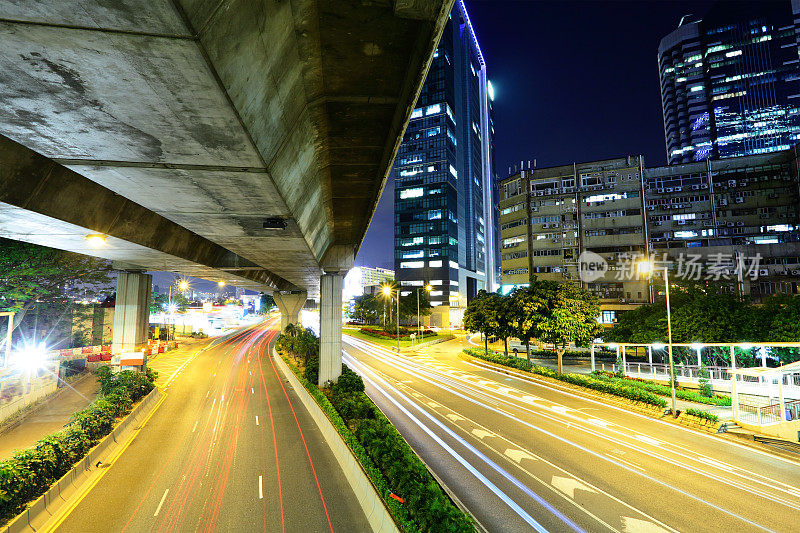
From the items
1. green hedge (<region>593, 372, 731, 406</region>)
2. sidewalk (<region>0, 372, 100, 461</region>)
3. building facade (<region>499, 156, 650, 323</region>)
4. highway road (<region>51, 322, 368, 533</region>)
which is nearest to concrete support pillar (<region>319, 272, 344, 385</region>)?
highway road (<region>51, 322, 368, 533</region>)

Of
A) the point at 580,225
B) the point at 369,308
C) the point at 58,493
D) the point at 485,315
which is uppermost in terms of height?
the point at 580,225

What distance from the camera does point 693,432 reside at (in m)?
19.0

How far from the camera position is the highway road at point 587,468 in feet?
36.5

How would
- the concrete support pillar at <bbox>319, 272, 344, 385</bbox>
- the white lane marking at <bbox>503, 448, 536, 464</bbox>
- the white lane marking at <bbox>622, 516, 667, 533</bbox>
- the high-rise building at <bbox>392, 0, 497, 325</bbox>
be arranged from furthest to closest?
the high-rise building at <bbox>392, 0, 497, 325</bbox> → the concrete support pillar at <bbox>319, 272, 344, 385</bbox> → the white lane marking at <bbox>503, 448, 536, 464</bbox> → the white lane marking at <bbox>622, 516, 667, 533</bbox>

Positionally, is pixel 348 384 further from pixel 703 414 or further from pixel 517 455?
pixel 703 414

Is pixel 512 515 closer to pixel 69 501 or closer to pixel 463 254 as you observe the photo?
pixel 69 501

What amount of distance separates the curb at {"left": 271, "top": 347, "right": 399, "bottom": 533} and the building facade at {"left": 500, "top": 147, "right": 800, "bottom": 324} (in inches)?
2236

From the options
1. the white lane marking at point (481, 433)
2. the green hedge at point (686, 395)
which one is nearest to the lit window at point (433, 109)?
the green hedge at point (686, 395)

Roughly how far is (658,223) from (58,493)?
92478mm

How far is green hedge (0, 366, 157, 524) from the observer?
33.4 feet

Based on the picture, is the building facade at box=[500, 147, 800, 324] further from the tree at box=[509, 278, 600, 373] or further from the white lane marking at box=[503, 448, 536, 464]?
the white lane marking at box=[503, 448, 536, 464]

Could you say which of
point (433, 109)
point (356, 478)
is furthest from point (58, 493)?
point (433, 109)

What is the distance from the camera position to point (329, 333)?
2536 centimetres

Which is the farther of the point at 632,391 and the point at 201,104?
the point at 632,391
